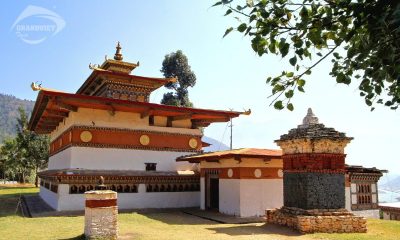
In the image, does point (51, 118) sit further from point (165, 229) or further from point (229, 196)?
point (165, 229)

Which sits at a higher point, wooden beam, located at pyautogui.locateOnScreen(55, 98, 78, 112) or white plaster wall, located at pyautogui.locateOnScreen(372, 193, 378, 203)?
wooden beam, located at pyautogui.locateOnScreen(55, 98, 78, 112)

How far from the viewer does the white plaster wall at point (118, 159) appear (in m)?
18.1

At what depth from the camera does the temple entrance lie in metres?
18.9

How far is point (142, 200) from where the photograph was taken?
1880cm

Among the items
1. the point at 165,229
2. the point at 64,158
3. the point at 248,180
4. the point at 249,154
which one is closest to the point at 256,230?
the point at 165,229

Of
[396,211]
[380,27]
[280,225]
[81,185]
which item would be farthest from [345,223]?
[396,211]

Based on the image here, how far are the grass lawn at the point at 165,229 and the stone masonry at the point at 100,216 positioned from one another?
2.09ft

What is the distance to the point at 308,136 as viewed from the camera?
12656 mm

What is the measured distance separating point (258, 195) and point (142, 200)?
638cm

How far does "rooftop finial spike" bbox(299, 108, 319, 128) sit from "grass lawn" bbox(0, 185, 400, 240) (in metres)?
3.96

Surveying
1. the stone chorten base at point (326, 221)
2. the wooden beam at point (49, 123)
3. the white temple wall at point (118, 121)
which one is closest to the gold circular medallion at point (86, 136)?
the white temple wall at point (118, 121)

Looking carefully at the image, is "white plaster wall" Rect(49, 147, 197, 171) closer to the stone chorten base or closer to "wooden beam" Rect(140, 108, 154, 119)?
"wooden beam" Rect(140, 108, 154, 119)

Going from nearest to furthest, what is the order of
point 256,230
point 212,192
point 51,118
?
point 256,230, point 212,192, point 51,118

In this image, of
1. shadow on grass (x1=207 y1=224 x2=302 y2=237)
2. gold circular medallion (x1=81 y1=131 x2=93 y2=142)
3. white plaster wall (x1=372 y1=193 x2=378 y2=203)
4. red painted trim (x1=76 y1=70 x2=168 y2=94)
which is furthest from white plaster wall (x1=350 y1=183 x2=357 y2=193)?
gold circular medallion (x1=81 y1=131 x2=93 y2=142)
